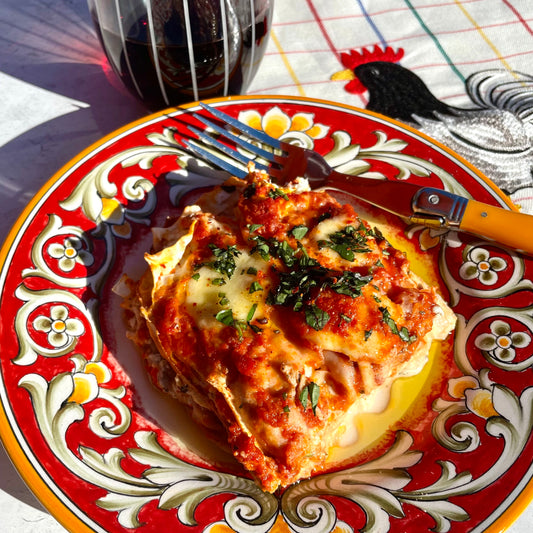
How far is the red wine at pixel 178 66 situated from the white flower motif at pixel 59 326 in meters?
1.24

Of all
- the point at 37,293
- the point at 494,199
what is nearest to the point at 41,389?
the point at 37,293

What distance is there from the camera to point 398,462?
214cm

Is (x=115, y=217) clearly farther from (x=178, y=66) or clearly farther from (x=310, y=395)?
(x=310, y=395)

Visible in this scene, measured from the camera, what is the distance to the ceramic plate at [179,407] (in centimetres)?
192

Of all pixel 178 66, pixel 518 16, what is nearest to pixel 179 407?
pixel 178 66

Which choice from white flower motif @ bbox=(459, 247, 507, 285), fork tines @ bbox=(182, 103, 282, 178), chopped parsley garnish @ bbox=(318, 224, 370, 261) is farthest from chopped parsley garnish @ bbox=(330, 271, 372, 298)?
fork tines @ bbox=(182, 103, 282, 178)

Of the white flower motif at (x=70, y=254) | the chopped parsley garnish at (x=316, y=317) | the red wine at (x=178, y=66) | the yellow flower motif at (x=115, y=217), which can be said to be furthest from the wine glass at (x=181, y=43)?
the chopped parsley garnish at (x=316, y=317)

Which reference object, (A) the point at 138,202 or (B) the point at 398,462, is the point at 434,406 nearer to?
(B) the point at 398,462

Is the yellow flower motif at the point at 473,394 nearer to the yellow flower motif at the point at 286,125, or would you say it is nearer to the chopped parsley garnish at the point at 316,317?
the chopped parsley garnish at the point at 316,317

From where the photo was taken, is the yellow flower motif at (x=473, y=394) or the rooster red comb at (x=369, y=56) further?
the rooster red comb at (x=369, y=56)

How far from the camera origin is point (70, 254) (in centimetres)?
246

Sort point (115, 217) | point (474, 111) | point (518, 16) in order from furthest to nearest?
point (518, 16) → point (474, 111) → point (115, 217)

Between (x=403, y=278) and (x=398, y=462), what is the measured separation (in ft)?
2.18

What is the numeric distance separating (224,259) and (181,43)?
1.12 meters
